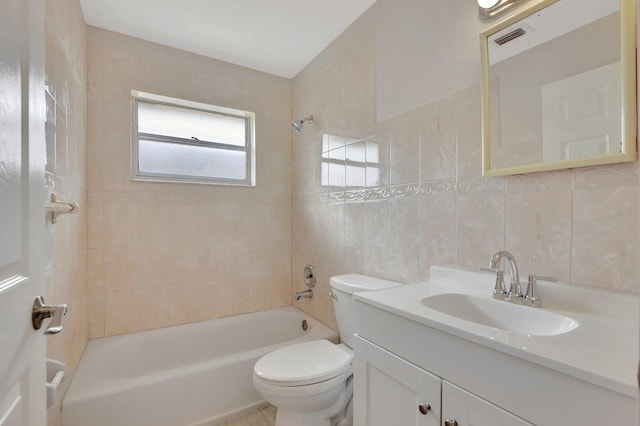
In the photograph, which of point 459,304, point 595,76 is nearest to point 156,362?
point 459,304

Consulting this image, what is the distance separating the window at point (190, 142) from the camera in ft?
7.11

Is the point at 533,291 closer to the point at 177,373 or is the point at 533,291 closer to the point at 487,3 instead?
the point at 487,3

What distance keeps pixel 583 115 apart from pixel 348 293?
4.04ft

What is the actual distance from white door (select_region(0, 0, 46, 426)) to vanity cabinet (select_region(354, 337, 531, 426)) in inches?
36.9

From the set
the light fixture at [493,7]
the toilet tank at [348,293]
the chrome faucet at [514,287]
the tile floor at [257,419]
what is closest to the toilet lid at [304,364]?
the toilet tank at [348,293]

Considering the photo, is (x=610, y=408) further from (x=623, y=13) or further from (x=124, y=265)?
(x=124, y=265)

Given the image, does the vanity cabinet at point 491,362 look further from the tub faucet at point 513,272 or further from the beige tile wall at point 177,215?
the beige tile wall at point 177,215

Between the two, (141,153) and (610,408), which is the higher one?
(141,153)

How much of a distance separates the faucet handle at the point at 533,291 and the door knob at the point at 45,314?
134 centimetres

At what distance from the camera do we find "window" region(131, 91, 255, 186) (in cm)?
217

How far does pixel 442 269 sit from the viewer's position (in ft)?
4.38

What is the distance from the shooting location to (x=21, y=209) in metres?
0.60

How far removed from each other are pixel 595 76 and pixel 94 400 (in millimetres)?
2385

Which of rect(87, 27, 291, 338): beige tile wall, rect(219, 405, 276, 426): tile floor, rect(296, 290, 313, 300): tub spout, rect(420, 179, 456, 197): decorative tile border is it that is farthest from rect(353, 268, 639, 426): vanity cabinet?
rect(87, 27, 291, 338): beige tile wall
